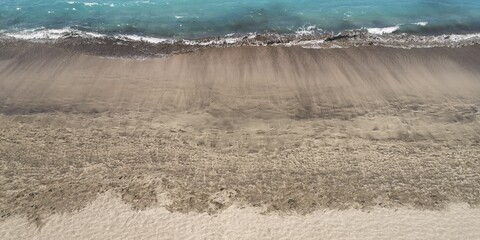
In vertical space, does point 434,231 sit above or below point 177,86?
below

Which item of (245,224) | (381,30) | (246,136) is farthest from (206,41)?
(245,224)

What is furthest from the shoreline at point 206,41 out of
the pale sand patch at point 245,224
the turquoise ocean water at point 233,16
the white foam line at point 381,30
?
the pale sand patch at point 245,224

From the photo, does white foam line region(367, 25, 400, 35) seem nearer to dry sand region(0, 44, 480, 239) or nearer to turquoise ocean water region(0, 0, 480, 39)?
turquoise ocean water region(0, 0, 480, 39)

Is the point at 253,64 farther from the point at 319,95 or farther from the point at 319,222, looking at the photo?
the point at 319,222

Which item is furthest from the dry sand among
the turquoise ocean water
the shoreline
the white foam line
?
the turquoise ocean water

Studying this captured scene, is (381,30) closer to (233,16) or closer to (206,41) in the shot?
(233,16)

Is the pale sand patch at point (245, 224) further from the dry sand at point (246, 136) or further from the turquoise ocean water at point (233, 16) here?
the turquoise ocean water at point (233, 16)

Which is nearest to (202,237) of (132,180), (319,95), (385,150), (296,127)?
(132,180)
